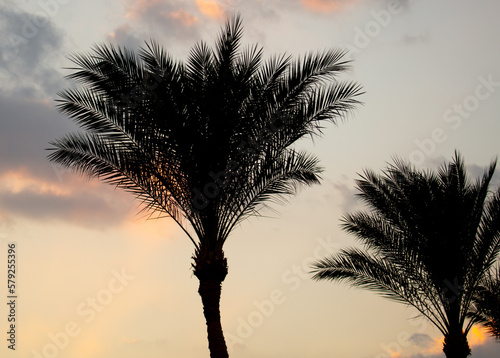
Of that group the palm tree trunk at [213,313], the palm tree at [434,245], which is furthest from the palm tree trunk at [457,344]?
the palm tree trunk at [213,313]

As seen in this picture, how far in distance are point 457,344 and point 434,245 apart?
9.10ft

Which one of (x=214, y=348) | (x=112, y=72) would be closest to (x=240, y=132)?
(x=112, y=72)

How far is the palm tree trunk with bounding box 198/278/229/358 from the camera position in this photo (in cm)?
1009

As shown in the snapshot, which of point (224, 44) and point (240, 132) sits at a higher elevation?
point (224, 44)

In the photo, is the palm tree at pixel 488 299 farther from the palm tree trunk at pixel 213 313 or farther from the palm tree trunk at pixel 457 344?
the palm tree trunk at pixel 213 313

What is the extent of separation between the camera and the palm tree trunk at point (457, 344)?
1322cm

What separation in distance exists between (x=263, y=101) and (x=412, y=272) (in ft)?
18.7

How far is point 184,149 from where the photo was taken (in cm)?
1022

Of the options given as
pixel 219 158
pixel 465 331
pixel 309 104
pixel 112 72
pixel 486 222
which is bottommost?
pixel 465 331

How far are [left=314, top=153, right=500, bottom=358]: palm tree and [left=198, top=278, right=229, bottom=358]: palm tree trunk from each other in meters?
4.41

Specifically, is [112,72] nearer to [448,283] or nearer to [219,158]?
[219,158]

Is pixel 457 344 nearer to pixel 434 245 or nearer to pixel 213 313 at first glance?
pixel 434 245

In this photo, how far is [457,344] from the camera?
13.2m

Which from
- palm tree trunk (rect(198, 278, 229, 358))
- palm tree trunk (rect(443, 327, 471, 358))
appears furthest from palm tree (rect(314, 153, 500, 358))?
palm tree trunk (rect(198, 278, 229, 358))
